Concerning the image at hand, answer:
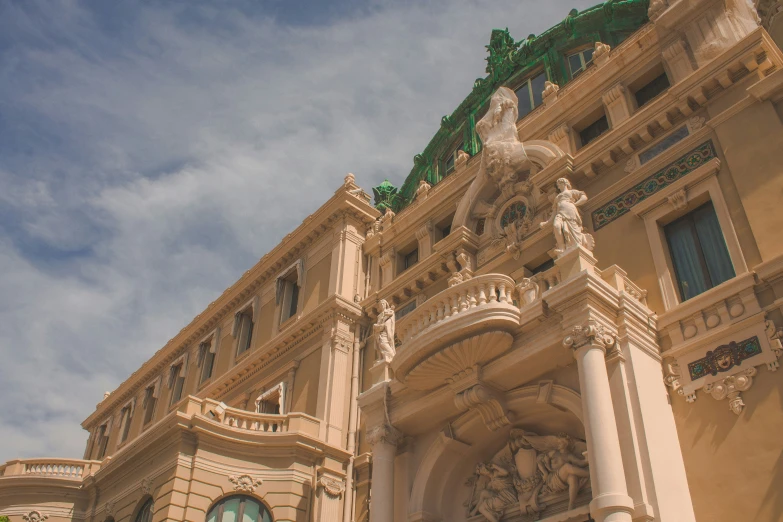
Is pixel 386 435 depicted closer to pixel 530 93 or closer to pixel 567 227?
pixel 567 227

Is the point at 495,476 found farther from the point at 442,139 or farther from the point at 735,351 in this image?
the point at 442,139

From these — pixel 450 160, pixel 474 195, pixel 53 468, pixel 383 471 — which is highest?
pixel 450 160

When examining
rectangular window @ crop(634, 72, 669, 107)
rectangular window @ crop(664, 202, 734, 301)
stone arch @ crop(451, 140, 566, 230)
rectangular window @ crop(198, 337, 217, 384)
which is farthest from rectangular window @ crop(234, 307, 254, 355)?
rectangular window @ crop(664, 202, 734, 301)

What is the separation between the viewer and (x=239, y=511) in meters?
19.2

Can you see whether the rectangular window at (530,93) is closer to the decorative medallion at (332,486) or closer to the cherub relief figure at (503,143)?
the cherub relief figure at (503,143)

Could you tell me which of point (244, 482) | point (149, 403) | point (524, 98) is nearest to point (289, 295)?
point (244, 482)

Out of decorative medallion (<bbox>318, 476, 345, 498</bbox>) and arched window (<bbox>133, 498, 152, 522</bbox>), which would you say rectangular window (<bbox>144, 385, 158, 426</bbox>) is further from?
decorative medallion (<bbox>318, 476, 345, 498</bbox>)

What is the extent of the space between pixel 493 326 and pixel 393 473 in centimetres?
439

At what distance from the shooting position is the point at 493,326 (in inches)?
575

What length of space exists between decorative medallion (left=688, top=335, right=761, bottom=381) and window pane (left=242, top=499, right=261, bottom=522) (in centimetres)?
1172

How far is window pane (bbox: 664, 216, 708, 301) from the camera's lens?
14.9m

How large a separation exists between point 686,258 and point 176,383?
25.1 metres


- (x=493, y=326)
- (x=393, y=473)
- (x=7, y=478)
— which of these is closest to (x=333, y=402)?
(x=393, y=473)

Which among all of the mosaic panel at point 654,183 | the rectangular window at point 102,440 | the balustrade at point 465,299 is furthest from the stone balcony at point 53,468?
the mosaic panel at point 654,183
